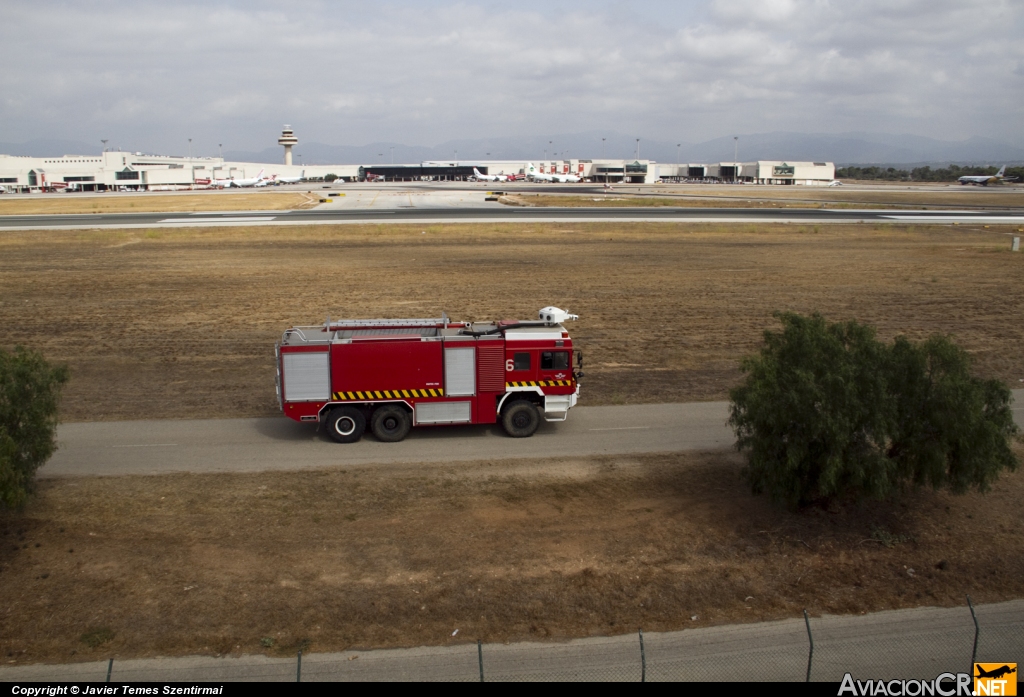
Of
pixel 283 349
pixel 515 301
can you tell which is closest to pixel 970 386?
pixel 283 349

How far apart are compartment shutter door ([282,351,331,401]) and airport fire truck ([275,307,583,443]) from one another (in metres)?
0.03

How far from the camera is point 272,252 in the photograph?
5894 centimetres

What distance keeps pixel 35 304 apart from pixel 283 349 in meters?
28.2

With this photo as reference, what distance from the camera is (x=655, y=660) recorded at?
37.7 ft

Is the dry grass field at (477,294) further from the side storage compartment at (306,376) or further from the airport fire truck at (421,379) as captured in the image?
the airport fire truck at (421,379)

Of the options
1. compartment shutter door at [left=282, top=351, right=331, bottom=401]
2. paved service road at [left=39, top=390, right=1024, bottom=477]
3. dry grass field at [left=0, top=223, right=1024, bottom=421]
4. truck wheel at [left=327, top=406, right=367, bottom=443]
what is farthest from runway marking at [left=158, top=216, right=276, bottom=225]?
truck wheel at [left=327, top=406, right=367, bottom=443]

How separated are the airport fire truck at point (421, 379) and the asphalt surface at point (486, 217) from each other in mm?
58100

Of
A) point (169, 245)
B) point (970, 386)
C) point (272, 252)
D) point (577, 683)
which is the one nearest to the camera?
point (577, 683)

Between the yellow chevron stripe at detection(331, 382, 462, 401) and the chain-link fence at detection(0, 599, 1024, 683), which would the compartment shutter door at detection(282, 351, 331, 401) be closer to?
the yellow chevron stripe at detection(331, 382, 462, 401)

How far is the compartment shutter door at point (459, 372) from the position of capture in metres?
21.1

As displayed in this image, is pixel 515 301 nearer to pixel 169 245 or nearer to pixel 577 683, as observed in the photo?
pixel 577 683

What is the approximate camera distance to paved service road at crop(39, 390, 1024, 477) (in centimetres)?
1977

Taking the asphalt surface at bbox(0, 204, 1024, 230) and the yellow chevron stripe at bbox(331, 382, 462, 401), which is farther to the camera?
the asphalt surface at bbox(0, 204, 1024, 230)

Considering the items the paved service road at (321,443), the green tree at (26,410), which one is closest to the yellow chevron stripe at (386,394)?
the paved service road at (321,443)
